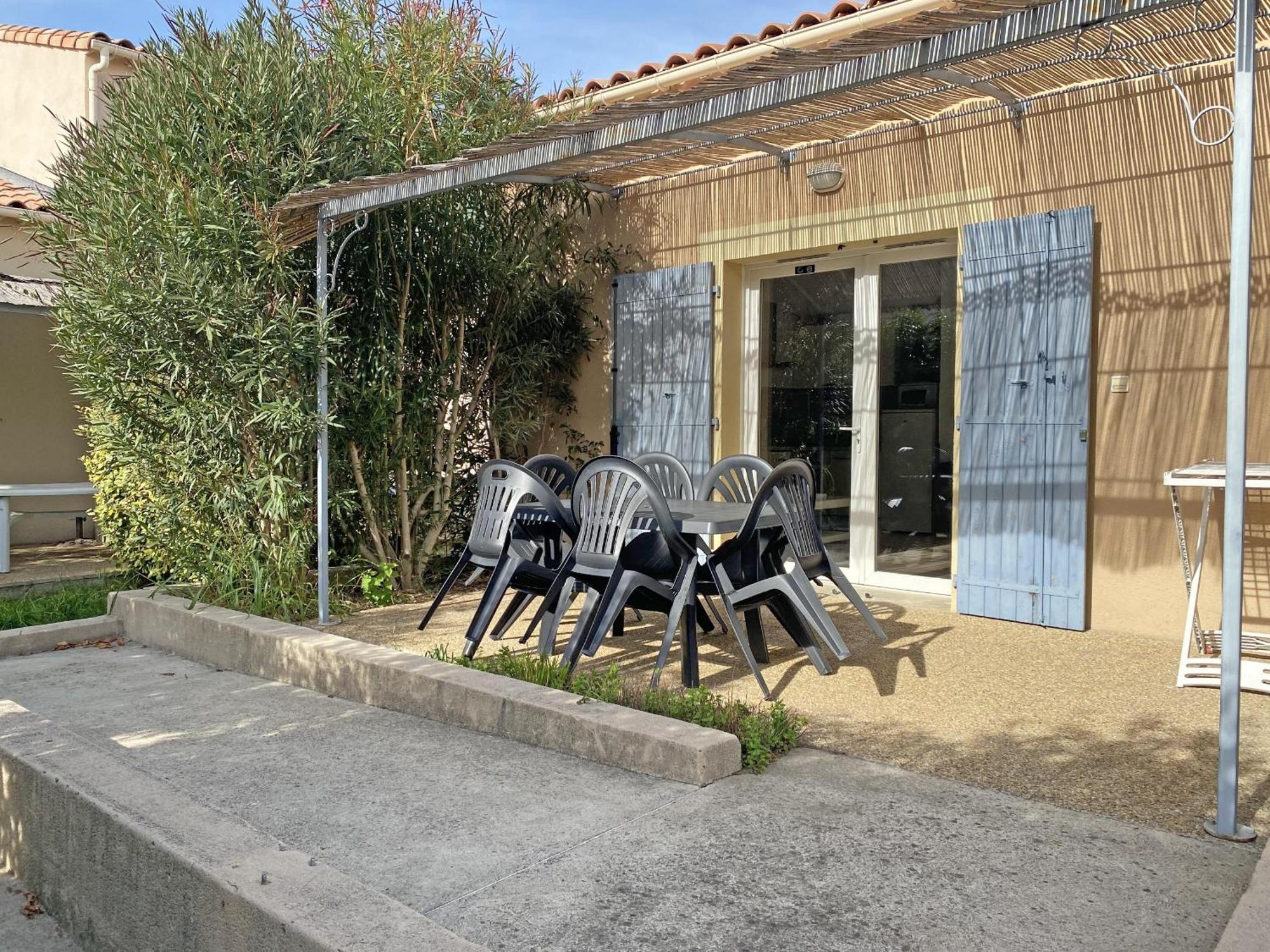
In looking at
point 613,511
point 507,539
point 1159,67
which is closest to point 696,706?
point 613,511

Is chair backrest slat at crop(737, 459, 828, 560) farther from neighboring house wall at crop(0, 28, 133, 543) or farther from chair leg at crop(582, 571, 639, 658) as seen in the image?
neighboring house wall at crop(0, 28, 133, 543)

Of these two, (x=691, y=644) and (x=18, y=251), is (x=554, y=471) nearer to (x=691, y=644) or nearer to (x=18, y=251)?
(x=691, y=644)

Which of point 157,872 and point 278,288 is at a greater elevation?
point 278,288

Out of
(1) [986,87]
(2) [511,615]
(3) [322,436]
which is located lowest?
(2) [511,615]

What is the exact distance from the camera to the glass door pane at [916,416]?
6145mm

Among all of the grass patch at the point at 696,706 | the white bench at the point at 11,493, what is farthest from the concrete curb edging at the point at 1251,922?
the white bench at the point at 11,493

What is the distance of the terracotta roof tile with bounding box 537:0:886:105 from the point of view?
20.3ft

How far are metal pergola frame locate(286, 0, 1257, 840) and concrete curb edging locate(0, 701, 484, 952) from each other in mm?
2180

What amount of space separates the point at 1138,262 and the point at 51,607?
659 cm

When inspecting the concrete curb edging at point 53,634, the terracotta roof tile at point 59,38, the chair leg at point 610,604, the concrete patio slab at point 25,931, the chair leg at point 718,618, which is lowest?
the concrete patio slab at point 25,931

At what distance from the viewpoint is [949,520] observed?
6.14 meters

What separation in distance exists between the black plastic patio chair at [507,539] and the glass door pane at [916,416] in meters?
2.40

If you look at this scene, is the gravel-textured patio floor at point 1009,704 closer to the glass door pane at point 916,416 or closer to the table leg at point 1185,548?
the table leg at point 1185,548

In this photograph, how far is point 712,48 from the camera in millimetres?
6812
